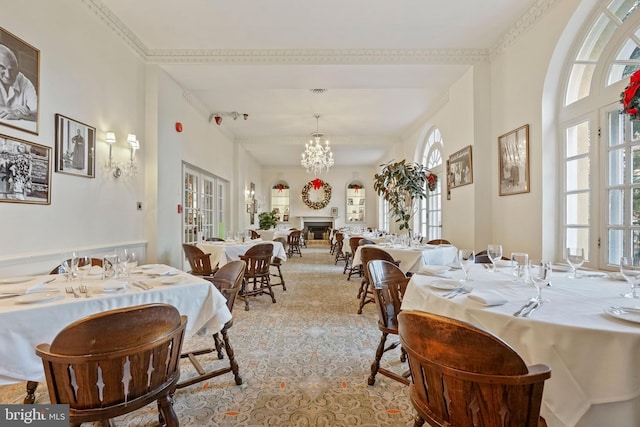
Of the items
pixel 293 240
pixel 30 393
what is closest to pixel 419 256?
pixel 30 393

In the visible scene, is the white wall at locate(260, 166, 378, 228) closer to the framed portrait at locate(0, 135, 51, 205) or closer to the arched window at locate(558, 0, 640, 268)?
the arched window at locate(558, 0, 640, 268)

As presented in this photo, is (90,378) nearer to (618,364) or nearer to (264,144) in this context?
(618,364)

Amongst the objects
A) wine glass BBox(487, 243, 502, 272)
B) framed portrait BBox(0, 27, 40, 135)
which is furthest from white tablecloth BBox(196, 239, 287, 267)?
wine glass BBox(487, 243, 502, 272)

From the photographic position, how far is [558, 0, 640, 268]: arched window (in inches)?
106

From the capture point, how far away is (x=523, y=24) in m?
3.80

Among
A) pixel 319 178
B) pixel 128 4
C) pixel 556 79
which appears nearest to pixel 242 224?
pixel 319 178

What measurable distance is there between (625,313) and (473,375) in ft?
2.82

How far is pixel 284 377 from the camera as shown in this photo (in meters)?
2.39

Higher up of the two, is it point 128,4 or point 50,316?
point 128,4

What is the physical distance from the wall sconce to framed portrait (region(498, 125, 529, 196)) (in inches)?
197

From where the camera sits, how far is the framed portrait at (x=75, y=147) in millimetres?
3070

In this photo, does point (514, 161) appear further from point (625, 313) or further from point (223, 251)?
point (223, 251)

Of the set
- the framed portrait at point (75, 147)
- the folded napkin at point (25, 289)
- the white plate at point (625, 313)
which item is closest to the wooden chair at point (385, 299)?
the white plate at point (625, 313)

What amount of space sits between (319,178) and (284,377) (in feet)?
38.9
